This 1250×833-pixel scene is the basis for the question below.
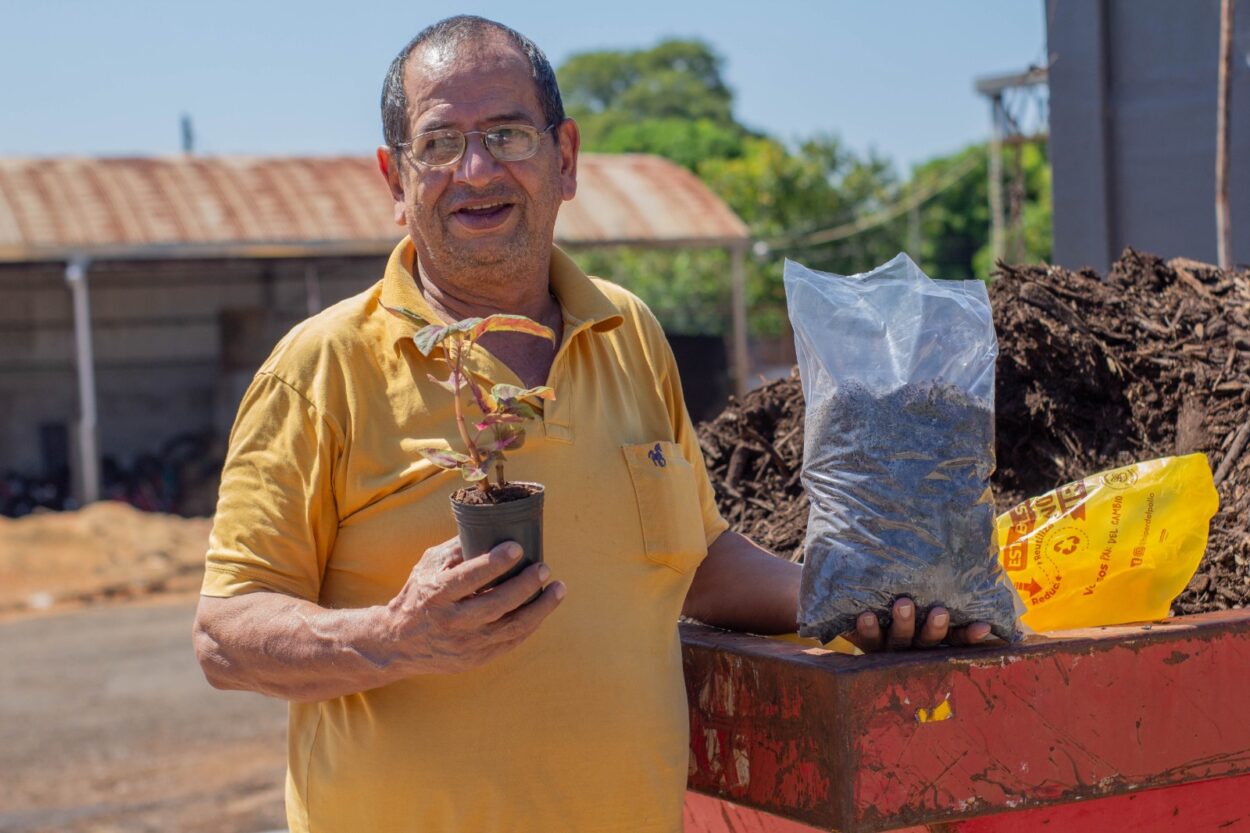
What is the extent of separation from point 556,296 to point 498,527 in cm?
73

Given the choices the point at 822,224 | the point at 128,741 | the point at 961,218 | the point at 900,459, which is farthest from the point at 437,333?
the point at 961,218

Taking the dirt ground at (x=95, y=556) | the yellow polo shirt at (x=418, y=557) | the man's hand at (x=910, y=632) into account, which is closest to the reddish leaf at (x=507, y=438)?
the yellow polo shirt at (x=418, y=557)

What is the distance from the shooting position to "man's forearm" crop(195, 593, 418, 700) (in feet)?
5.79

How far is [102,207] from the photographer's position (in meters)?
16.4

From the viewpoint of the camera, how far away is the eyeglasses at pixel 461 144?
2049 mm

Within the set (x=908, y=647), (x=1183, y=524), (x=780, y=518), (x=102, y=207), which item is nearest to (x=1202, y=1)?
(x=780, y=518)

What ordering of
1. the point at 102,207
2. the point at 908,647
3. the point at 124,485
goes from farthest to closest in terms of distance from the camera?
the point at 124,485
the point at 102,207
the point at 908,647

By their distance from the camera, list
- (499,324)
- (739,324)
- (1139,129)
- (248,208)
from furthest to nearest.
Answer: (739,324), (248,208), (1139,129), (499,324)

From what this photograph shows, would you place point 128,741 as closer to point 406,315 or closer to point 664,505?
point 664,505

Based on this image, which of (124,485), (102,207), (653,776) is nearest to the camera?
(653,776)

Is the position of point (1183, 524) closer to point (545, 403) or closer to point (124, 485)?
point (545, 403)

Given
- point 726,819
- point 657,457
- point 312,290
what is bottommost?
point 312,290

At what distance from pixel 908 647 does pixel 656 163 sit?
1807 cm

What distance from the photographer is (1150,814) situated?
6.61 feet
